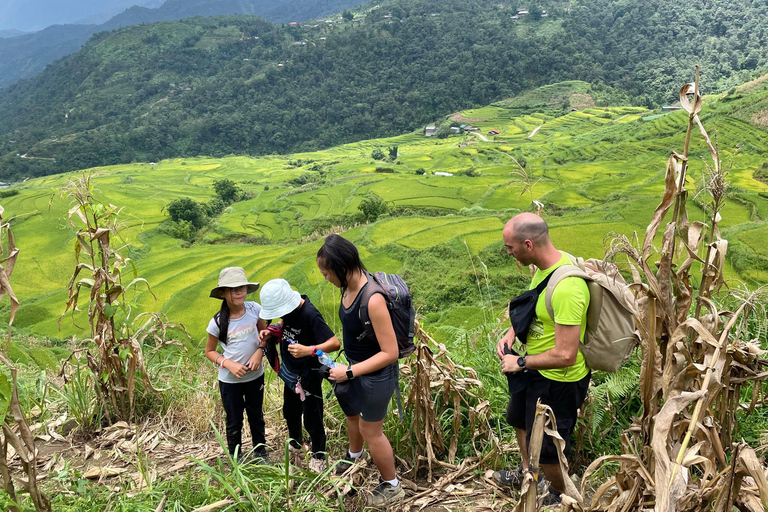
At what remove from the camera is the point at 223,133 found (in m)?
69.3

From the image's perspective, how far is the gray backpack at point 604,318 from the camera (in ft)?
6.30

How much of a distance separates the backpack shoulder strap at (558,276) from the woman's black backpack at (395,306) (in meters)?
0.56

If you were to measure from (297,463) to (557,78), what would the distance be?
71.8 metres

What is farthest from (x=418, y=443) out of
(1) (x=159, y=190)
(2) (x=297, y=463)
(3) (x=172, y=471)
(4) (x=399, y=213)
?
(1) (x=159, y=190)

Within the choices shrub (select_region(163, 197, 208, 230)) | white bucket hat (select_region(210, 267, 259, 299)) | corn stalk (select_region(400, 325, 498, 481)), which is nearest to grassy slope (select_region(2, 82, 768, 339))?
shrub (select_region(163, 197, 208, 230))

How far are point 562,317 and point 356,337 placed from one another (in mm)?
896

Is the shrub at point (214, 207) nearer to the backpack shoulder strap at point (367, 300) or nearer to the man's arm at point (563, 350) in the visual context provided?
the backpack shoulder strap at point (367, 300)

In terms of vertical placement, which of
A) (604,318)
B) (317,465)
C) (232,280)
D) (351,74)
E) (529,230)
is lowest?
(317,465)

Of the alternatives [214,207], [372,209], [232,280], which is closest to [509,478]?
[232,280]

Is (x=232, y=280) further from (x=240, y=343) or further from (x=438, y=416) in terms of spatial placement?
(x=438, y=416)

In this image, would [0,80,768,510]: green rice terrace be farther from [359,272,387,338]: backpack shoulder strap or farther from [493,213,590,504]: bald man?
[359,272,387,338]: backpack shoulder strap

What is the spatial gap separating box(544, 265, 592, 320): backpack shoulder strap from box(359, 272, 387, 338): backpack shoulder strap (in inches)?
26.9

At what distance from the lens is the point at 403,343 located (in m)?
2.18

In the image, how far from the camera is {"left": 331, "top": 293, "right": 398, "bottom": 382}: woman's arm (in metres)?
2.04
